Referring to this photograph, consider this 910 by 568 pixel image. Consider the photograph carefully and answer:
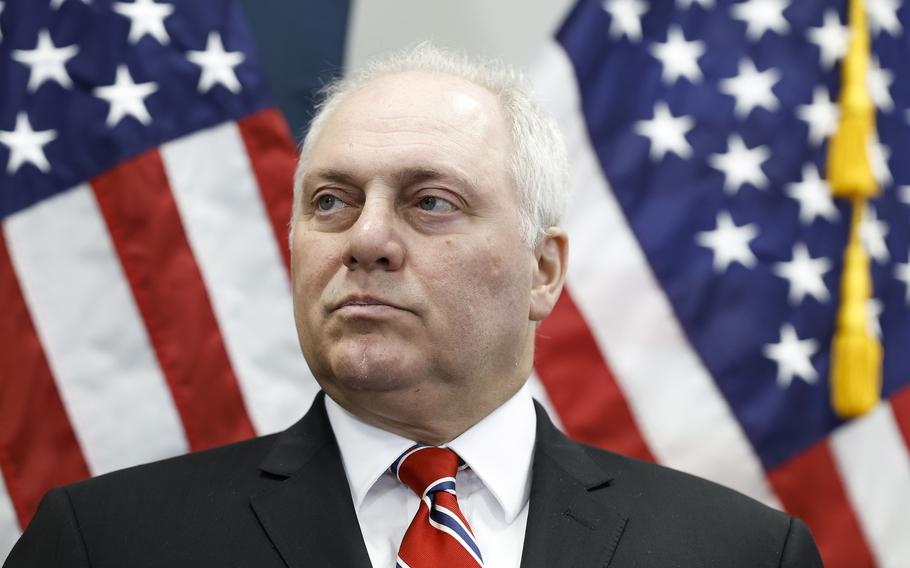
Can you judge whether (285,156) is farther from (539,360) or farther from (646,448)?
(646,448)

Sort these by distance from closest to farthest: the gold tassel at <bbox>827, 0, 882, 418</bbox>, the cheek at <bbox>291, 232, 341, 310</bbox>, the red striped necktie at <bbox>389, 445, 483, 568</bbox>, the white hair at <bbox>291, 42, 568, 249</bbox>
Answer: the red striped necktie at <bbox>389, 445, 483, 568</bbox>, the cheek at <bbox>291, 232, 341, 310</bbox>, the white hair at <bbox>291, 42, 568, 249</bbox>, the gold tassel at <bbox>827, 0, 882, 418</bbox>

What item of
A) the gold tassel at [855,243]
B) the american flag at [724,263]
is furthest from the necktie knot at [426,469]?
the gold tassel at [855,243]

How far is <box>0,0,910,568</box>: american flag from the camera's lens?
7.15 ft

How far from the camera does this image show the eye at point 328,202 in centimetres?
168

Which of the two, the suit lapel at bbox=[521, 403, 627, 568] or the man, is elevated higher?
the man

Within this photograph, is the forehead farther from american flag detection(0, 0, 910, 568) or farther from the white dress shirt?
american flag detection(0, 0, 910, 568)

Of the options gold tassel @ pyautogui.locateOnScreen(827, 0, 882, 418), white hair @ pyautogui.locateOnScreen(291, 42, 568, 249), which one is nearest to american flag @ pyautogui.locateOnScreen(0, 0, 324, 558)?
white hair @ pyautogui.locateOnScreen(291, 42, 568, 249)

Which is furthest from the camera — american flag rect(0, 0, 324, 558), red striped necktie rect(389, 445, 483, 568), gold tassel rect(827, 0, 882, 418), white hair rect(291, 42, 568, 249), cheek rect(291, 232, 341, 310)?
gold tassel rect(827, 0, 882, 418)

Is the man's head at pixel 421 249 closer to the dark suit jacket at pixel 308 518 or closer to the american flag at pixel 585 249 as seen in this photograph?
the dark suit jacket at pixel 308 518

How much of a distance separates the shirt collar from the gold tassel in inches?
38.5

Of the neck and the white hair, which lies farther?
the white hair

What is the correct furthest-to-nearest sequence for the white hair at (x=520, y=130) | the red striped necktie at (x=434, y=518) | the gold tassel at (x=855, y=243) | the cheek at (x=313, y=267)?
the gold tassel at (x=855, y=243) < the white hair at (x=520, y=130) < the cheek at (x=313, y=267) < the red striped necktie at (x=434, y=518)

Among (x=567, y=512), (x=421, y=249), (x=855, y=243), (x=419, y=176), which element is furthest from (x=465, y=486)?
(x=855, y=243)

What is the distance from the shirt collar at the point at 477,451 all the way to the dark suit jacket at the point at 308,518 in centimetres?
2
